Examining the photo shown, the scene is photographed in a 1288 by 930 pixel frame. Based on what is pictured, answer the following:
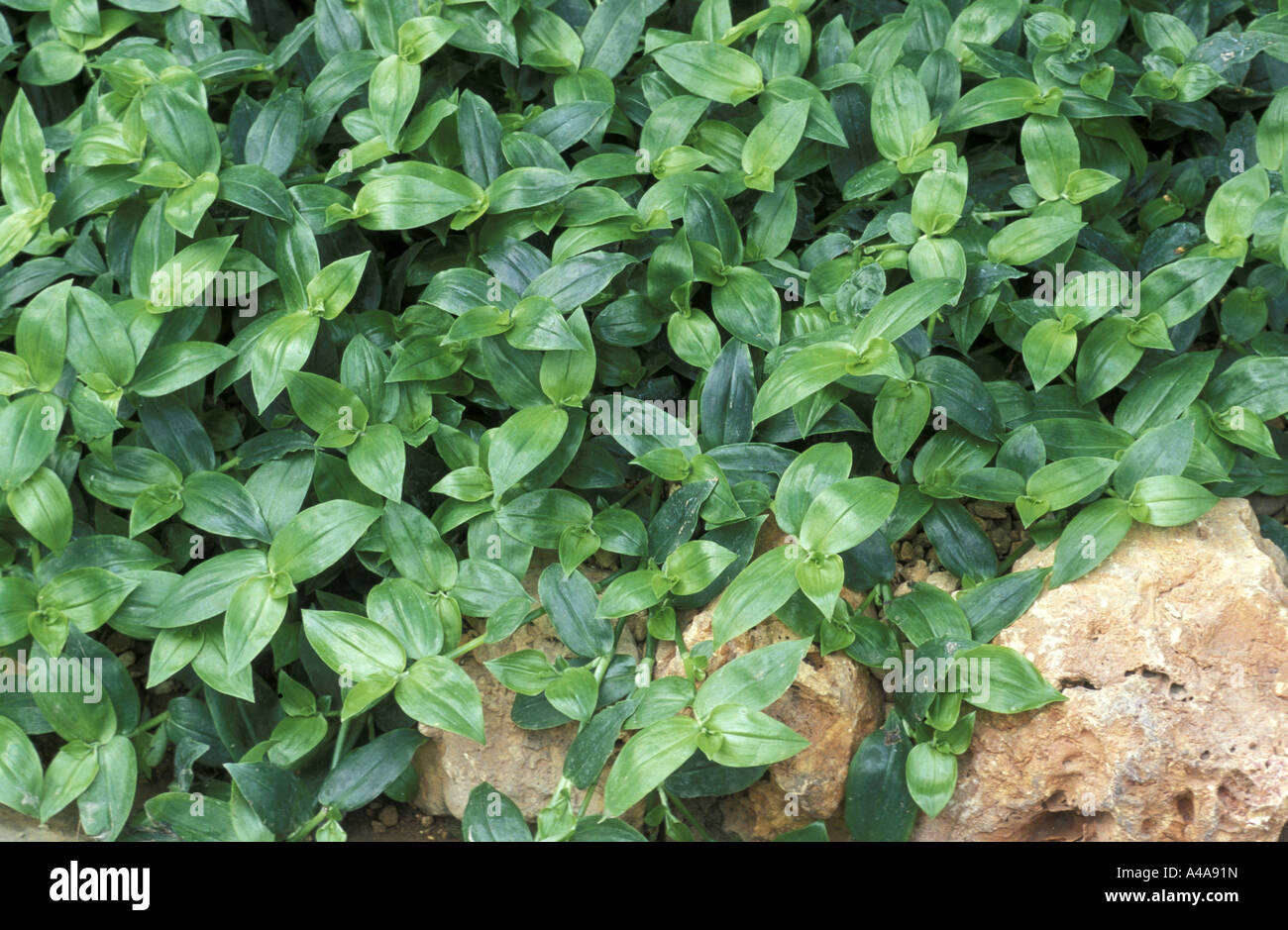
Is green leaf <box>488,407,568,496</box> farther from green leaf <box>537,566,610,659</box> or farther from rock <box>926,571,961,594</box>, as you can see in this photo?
rock <box>926,571,961,594</box>

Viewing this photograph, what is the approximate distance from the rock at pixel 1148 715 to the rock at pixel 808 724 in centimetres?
19

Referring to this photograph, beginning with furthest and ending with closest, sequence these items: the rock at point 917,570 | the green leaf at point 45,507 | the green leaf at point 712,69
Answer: the green leaf at point 712,69
the rock at point 917,570
the green leaf at point 45,507

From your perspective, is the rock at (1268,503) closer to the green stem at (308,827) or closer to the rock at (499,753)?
the rock at (499,753)

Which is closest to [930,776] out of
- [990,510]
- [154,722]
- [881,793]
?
[881,793]

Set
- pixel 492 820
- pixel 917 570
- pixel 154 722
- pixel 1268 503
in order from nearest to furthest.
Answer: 1. pixel 492 820
2. pixel 154 722
3. pixel 917 570
4. pixel 1268 503

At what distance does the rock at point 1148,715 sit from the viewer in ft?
6.26

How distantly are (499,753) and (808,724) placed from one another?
0.59 metres

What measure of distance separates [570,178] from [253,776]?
1330 millimetres

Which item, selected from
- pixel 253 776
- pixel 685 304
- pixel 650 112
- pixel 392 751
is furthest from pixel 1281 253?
pixel 253 776

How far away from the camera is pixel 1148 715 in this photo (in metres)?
1.92

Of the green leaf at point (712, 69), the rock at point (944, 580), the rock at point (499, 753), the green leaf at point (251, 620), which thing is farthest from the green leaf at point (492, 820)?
the green leaf at point (712, 69)

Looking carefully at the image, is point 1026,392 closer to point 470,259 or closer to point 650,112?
point 650,112

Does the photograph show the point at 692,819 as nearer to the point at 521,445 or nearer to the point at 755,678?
the point at 755,678

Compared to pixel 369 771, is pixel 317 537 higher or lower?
higher
